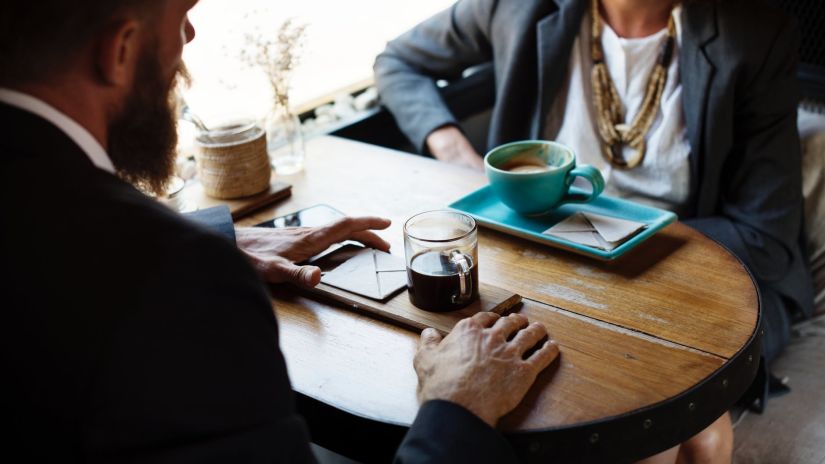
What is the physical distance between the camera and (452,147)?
2.00 meters

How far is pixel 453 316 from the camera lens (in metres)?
1.12

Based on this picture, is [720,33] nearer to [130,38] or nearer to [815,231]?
[815,231]

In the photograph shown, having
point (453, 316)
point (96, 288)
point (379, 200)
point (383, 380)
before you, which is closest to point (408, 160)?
point (379, 200)

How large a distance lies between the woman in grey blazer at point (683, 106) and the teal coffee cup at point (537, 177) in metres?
0.47

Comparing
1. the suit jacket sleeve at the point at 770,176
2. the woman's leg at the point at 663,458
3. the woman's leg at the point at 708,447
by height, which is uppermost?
the suit jacket sleeve at the point at 770,176

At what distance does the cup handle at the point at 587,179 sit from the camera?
4.54 ft

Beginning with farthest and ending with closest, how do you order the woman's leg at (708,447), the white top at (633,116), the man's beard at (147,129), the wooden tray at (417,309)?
the white top at (633,116) → the woman's leg at (708,447) → the wooden tray at (417,309) → the man's beard at (147,129)

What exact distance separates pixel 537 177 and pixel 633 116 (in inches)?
25.7

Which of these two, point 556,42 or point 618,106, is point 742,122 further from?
point 556,42

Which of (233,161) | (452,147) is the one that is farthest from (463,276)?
(452,147)

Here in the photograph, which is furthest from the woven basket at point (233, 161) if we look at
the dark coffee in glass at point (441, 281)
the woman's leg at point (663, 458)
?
the woman's leg at point (663, 458)

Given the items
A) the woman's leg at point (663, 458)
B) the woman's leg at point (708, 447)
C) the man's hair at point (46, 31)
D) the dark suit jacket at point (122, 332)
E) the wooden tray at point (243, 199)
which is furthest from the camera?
the wooden tray at point (243, 199)

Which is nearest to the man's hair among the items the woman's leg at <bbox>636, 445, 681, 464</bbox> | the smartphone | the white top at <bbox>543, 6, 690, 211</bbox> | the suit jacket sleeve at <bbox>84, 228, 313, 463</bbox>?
the suit jacket sleeve at <bbox>84, 228, 313, 463</bbox>

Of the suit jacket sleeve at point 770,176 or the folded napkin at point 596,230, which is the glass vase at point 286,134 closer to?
the folded napkin at point 596,230
